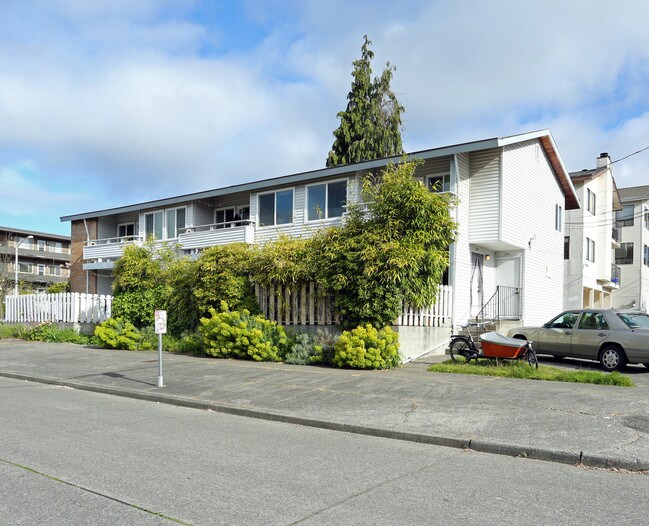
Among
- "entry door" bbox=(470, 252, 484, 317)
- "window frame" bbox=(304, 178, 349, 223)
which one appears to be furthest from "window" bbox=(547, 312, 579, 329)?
"window frame" bbox=(304, 178, 349, 223)

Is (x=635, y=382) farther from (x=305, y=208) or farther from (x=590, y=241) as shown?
(x=590, y=241)

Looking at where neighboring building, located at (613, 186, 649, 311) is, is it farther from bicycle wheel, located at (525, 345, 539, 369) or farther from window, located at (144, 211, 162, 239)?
bicycle wheel, located at (525, 345, 539, 369)

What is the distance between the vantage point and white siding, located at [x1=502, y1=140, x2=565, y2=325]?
20984 millimetres

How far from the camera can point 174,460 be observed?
6645 mm

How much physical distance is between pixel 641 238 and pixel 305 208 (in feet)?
102

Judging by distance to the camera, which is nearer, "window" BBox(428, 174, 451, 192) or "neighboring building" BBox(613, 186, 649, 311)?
"window" BBox(428, 174, 451, 192)

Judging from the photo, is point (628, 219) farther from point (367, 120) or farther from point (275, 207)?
point (275, 207)

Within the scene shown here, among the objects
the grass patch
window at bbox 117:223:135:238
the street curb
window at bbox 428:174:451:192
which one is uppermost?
window at bbox 428:174:451:192

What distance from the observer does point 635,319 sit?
13961mm

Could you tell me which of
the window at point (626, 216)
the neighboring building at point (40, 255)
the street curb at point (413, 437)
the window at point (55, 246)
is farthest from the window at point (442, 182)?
the window at point (55, 246)

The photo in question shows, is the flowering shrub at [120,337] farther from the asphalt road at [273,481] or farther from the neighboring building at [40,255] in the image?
the neighboring building at [40,255]

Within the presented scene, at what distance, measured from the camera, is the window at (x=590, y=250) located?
31.9m

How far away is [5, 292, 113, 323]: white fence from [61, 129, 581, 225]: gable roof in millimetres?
6511

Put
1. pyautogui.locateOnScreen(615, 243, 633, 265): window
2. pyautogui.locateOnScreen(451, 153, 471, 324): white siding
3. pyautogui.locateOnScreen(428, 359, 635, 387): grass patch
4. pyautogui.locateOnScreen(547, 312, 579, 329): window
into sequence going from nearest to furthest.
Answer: pyautogui.locateOnScreen(428, 359, 635, 387): grass patch < pyautogui.locateOnScreen(547, 312, 579, 329): window < pyautogui.locateOnScreen(451, 153, 471, 324): white siding < pyautogui.locateOnScreen(615, 243, 633, 265): window
